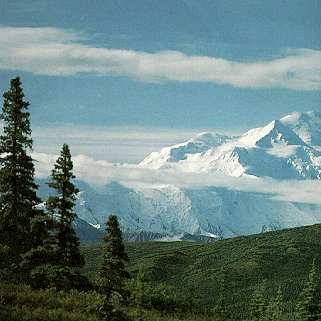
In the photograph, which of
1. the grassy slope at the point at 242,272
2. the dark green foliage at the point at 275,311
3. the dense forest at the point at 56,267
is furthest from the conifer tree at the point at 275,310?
the grassy slope at the point at 242,272

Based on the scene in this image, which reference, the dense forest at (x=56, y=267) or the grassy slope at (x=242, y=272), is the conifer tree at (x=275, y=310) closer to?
the dense forest at (x=56, y=267)

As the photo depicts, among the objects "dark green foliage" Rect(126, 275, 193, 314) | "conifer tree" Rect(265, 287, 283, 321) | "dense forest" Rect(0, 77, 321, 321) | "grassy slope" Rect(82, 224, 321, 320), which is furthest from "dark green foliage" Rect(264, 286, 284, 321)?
"grassy slope" Rect(82, 224, 321, 320)

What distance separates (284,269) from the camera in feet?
541

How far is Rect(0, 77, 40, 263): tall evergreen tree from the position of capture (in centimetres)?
3228

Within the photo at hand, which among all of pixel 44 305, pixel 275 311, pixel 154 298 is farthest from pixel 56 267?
pixel 275 311

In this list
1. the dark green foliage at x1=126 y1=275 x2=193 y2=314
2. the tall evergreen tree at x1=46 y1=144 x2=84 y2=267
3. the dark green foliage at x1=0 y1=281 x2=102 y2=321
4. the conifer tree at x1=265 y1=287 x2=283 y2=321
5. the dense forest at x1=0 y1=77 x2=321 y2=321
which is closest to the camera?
the dark green foliage at x1=0 y1=281 x2=102 y2=321

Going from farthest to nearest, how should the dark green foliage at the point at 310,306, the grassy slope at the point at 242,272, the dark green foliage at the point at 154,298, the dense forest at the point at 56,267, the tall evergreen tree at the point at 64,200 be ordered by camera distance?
the grassy slope at the point at 242,272
the dark green foliage at the point at 310,306
the tall evergreen tree at the point at 64,200
the dark green foliage at the point at 154,298
the dense forest at the point at 56,267

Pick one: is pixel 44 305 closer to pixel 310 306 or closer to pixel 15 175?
pixel 15 175

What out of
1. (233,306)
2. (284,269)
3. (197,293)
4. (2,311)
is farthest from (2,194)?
(284,269)

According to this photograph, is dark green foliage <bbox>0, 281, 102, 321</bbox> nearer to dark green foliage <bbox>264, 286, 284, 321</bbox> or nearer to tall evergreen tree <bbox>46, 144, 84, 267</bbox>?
tall evergreen tree <bbox>46, 144, 84, 267</bbox>

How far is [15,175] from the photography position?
3250 centimetres

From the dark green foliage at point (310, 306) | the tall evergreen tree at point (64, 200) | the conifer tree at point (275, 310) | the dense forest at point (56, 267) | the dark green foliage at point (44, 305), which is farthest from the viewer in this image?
the dark green foliage at point (310, 306)

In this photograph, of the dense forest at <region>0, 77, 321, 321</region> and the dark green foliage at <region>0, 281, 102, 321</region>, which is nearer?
the dark green foliage at <region>0, 281, 102, 321</region>

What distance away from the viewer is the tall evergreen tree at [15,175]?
32.3 m
